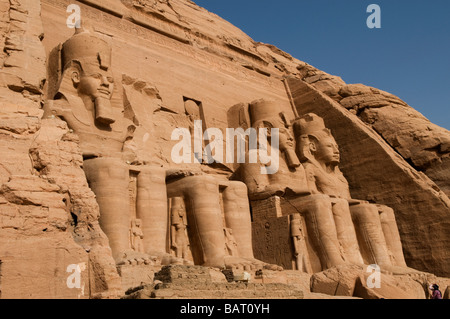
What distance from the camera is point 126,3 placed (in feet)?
30.3

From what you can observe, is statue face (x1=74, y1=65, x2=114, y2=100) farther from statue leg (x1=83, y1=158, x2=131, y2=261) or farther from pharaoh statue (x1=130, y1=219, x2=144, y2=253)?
pharaoh statue (x1=130, y1=219, x2=144, y2=253)

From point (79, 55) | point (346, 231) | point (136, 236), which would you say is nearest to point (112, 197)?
point (136, 236)

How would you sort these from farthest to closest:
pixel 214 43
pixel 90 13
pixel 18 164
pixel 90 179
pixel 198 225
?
pixel 214 43, pixel 90 13, pixel 198 225, pixel 90 179, pixel 18 164

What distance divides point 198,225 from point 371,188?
173 inches

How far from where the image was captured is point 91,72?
6.50 meters

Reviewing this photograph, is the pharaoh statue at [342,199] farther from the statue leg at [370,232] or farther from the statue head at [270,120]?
the statue head at [270,120]

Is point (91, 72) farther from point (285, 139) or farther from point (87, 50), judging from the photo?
point (285, 139)

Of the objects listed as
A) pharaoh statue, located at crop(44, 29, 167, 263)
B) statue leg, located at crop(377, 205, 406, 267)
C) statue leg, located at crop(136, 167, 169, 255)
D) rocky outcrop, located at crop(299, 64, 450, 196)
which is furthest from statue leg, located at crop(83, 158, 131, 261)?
rocky outcrop, located at crop(299, 64, 450, 196)

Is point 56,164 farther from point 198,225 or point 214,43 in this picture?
point 214,43

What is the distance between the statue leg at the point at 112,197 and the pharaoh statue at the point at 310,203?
266 cm

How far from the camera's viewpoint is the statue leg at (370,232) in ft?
26.6

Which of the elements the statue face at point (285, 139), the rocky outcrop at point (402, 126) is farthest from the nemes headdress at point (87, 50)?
the rocky outcrop at point (402, 126)

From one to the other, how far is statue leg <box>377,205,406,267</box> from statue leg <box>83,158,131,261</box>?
457 cm
